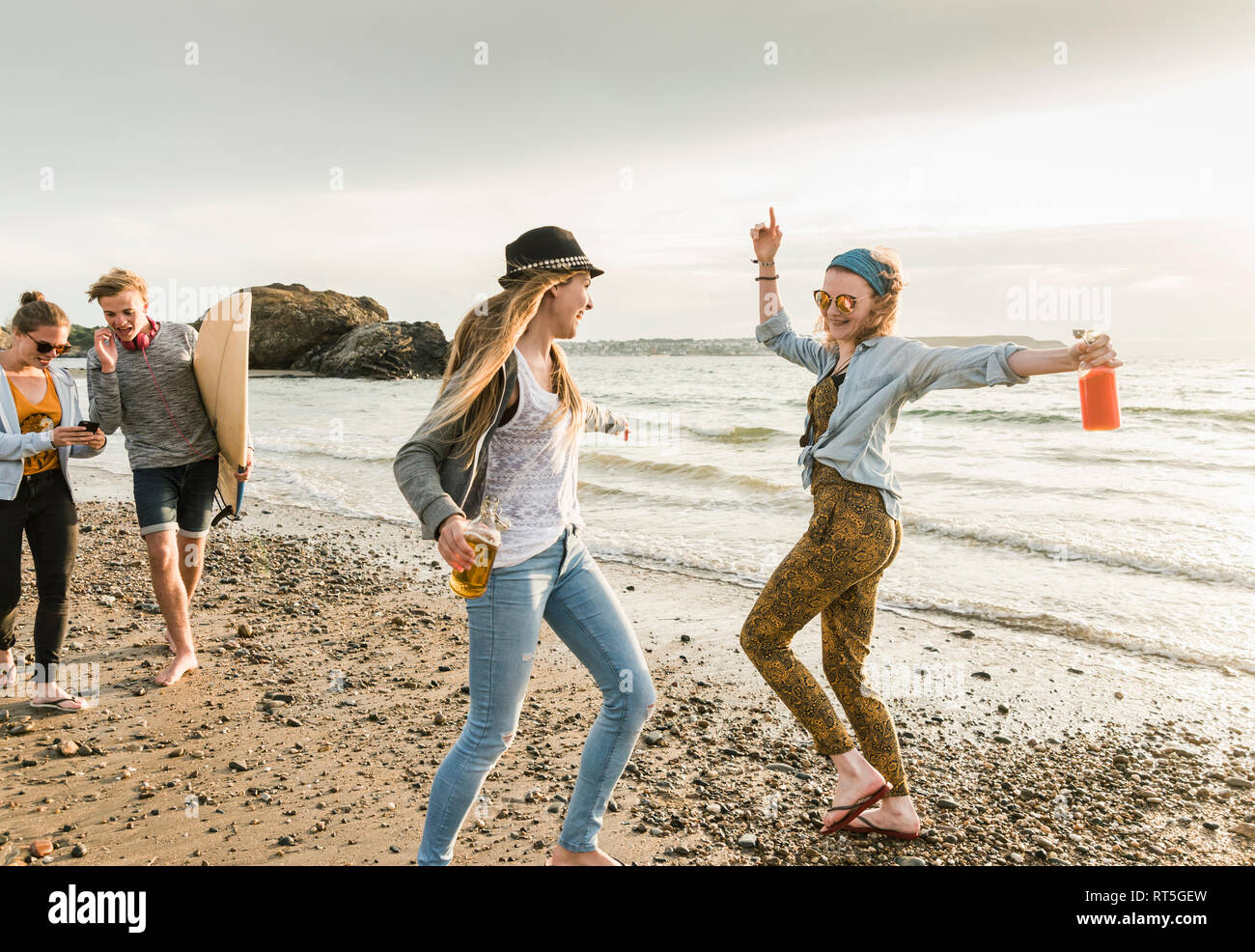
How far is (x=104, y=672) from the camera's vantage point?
5.51 metres

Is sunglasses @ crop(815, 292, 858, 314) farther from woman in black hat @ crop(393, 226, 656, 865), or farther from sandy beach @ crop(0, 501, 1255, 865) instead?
sandy beach @ crop(0, 501, 1255, 865)

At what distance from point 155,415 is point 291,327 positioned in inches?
2408

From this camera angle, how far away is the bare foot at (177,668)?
5.32 meters

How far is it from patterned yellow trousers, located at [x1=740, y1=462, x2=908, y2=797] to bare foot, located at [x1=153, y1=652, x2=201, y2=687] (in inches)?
146

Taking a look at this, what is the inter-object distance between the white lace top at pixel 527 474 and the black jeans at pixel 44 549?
3375 mm

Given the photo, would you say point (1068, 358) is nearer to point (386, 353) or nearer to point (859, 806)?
point (859, 806)

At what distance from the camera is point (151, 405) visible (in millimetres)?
5176

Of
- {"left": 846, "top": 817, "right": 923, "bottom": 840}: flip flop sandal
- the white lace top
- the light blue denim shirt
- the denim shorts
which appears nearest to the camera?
the white lace top

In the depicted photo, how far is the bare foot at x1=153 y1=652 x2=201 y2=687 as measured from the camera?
5.32 metres

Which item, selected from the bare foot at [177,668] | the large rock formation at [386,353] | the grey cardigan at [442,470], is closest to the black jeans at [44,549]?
the bare foot at [177,668]

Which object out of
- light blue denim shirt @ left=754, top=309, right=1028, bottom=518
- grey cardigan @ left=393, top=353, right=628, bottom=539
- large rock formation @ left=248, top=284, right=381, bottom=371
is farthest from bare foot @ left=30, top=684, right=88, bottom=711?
large rock formation @ left=248, top=284, right=381, bottom=371
